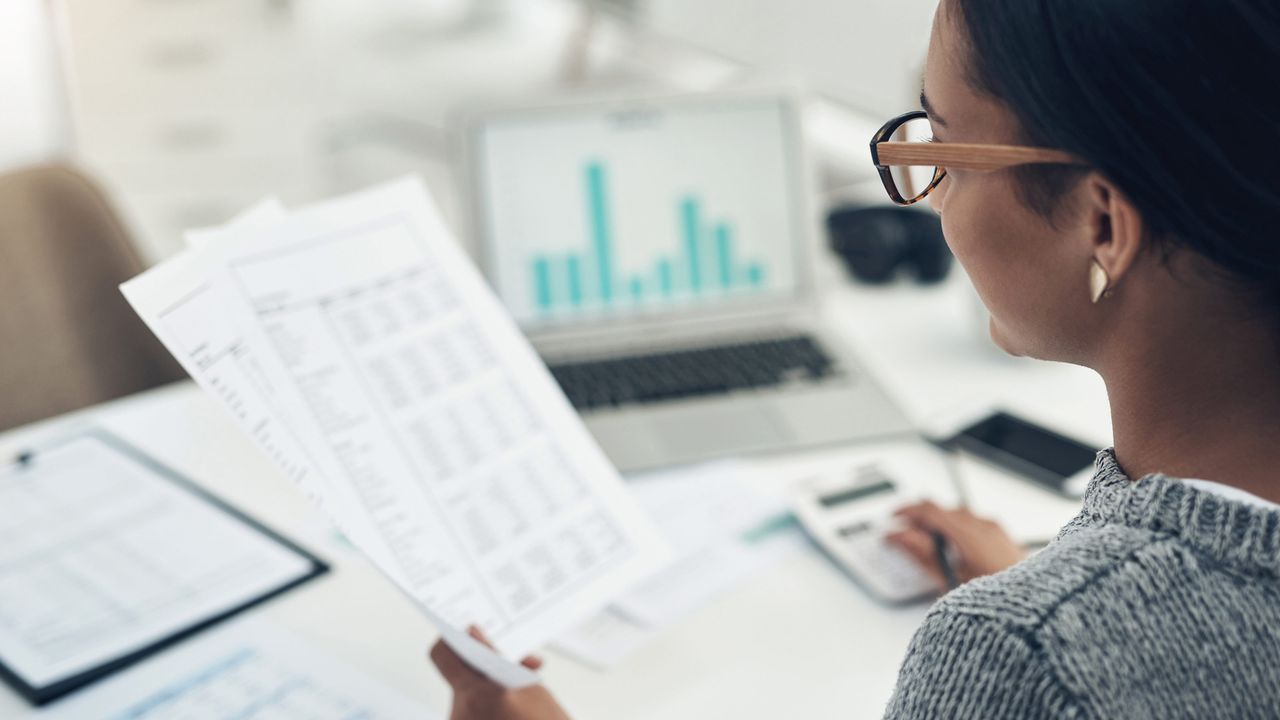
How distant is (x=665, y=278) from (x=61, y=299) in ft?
2.47

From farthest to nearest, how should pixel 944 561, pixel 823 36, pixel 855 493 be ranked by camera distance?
pixel 823 36 < pixel 855 493 < pixel 944 561

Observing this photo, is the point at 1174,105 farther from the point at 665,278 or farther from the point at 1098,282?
the point at 665,278

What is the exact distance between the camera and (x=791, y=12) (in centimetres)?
207

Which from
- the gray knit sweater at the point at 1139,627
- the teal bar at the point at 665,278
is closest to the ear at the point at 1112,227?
the gray knit sweater at the point at 1139,627

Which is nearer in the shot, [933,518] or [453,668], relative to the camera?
[453,668]

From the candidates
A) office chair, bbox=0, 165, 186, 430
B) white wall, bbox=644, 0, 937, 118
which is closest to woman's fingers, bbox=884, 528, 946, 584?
white wall, bbox=644, 0, 937, 118

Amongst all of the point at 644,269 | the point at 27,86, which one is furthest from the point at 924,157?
the point at 27,86

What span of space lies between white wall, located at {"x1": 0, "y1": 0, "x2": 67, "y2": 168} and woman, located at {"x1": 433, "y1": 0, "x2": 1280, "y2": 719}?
244 cm

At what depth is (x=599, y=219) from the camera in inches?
54.0

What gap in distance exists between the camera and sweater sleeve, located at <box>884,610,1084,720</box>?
483 mm

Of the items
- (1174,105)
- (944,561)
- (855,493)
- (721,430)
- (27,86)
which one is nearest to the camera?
(1174,105)

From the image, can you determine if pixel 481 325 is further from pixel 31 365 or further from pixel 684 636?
pixel 31 365

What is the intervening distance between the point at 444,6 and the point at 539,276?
2.05 metres

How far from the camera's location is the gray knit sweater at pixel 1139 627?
48cm
